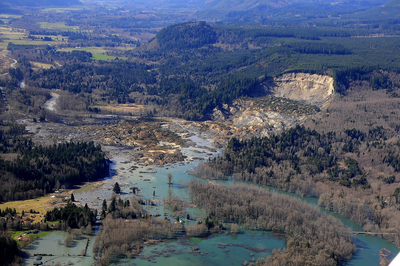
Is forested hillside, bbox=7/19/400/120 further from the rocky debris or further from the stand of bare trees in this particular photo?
the stand of bare trees

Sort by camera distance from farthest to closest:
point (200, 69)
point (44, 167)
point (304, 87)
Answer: point (200, 69) → point (304, 87) → point (44, 167)

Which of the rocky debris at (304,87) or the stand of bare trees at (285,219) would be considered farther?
the rocky debris at (304,87)

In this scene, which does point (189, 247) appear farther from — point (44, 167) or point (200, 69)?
point (200, 69)

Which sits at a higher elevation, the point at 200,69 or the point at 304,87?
the point at 200,69

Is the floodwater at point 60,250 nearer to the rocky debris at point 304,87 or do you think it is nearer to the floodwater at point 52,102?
the floodwater at point 52,102

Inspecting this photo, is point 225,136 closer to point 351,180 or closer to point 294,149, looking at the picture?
point 294,149

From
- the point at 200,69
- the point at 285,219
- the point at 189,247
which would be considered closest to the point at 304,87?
the point at 200,69

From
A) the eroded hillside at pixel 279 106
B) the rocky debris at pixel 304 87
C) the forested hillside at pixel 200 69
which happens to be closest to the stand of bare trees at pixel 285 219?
the eroded hillside at pixel 279 106

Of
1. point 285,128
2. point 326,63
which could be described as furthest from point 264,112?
point 326,63

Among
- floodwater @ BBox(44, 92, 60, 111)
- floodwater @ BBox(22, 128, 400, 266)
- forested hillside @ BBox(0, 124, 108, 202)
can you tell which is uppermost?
floodwater @ BBox(44, 92, 60, 111)

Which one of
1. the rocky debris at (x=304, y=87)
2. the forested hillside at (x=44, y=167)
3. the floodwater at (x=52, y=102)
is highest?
the rocky debris at (x=304, y=87)

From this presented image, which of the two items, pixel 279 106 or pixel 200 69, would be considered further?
pixel 200 69

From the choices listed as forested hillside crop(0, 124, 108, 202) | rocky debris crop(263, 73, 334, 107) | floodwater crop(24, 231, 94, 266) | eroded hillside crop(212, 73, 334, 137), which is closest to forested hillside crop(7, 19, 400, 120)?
rocky debris crop(263, 73, 334, 107)
